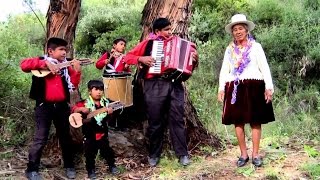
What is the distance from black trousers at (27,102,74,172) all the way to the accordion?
3.59 feet

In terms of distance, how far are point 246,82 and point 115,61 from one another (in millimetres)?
2125

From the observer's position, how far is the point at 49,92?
530 cm

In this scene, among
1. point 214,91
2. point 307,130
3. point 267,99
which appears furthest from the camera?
point 214,91

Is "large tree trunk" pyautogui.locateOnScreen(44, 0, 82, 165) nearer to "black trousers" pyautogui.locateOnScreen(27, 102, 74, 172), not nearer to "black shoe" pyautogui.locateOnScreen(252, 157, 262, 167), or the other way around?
"black trousers" pyautogui.locateOnScreen(27, 102, 74, 172)

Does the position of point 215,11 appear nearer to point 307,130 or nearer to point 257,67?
point 307,130

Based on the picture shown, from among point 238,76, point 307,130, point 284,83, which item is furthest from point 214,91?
point 238,76

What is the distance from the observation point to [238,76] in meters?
5.39

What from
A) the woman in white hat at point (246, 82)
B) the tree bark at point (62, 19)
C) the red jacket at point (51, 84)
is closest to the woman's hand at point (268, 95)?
the woman in white hat at point (246, 82)

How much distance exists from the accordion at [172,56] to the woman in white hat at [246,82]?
432 mm

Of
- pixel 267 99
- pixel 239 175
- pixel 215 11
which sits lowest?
pixel 239 175

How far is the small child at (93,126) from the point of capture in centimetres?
538

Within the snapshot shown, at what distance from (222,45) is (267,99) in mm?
8483

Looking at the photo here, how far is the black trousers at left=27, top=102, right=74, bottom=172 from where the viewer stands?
5324 millimetres

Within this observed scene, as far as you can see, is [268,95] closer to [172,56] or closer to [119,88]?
[172,56]
